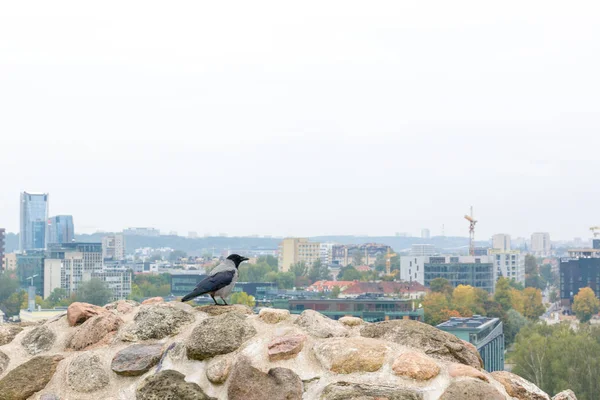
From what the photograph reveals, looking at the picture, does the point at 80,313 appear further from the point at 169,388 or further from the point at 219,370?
the point at 219,370

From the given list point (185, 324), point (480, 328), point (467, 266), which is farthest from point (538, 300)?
point (185, 324)

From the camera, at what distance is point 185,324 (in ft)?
13.1

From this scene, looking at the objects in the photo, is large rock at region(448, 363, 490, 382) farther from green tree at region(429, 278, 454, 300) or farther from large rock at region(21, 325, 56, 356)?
green tree at region(429, 278, 454, 300)

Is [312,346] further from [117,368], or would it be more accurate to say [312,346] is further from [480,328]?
[480,328]

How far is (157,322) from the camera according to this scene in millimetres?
4008

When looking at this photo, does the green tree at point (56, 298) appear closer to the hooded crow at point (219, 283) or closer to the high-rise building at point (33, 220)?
the hooded crow at point (219, 283)

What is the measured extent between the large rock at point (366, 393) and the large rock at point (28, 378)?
50.7 inches

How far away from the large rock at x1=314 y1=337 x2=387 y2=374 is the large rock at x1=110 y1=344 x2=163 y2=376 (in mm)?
723

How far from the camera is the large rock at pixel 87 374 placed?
3.74 metres

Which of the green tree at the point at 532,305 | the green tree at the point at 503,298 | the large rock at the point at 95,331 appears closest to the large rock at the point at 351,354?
the large rock at the point at 95,331

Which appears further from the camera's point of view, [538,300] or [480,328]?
[538,300]

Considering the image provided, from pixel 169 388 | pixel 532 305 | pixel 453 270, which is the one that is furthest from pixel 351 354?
pixel 453 270

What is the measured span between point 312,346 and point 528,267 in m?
120

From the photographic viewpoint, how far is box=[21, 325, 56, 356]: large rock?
4082mm
